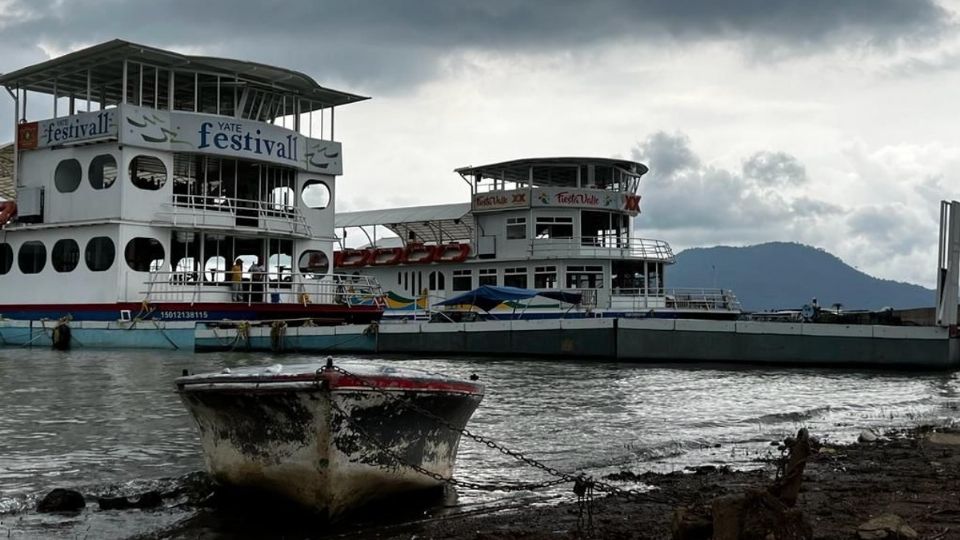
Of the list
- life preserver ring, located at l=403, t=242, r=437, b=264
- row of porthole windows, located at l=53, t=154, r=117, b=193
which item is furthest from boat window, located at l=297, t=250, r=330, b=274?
life preserver ring, located at l=403, t=242, r=437, b=264

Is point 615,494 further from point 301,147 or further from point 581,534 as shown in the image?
point 301,147

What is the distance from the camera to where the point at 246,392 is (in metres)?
8.05

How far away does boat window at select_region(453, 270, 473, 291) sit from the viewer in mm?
44938

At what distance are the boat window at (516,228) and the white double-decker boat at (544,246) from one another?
43 millimetres

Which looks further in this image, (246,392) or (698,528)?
(246,392)

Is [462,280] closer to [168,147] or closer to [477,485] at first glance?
[168,147]

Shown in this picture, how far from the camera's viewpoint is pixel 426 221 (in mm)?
47531

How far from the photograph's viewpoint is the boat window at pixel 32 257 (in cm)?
3231

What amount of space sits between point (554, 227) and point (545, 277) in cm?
219

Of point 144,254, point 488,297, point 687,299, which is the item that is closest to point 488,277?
point 687,299

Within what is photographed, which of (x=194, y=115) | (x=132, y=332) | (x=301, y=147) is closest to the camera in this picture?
(x=132, y=332)

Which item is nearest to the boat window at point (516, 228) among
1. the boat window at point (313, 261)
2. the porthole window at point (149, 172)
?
the boat window at point (313, 261)

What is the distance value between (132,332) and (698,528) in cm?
2554

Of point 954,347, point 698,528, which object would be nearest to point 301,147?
point 954,347
